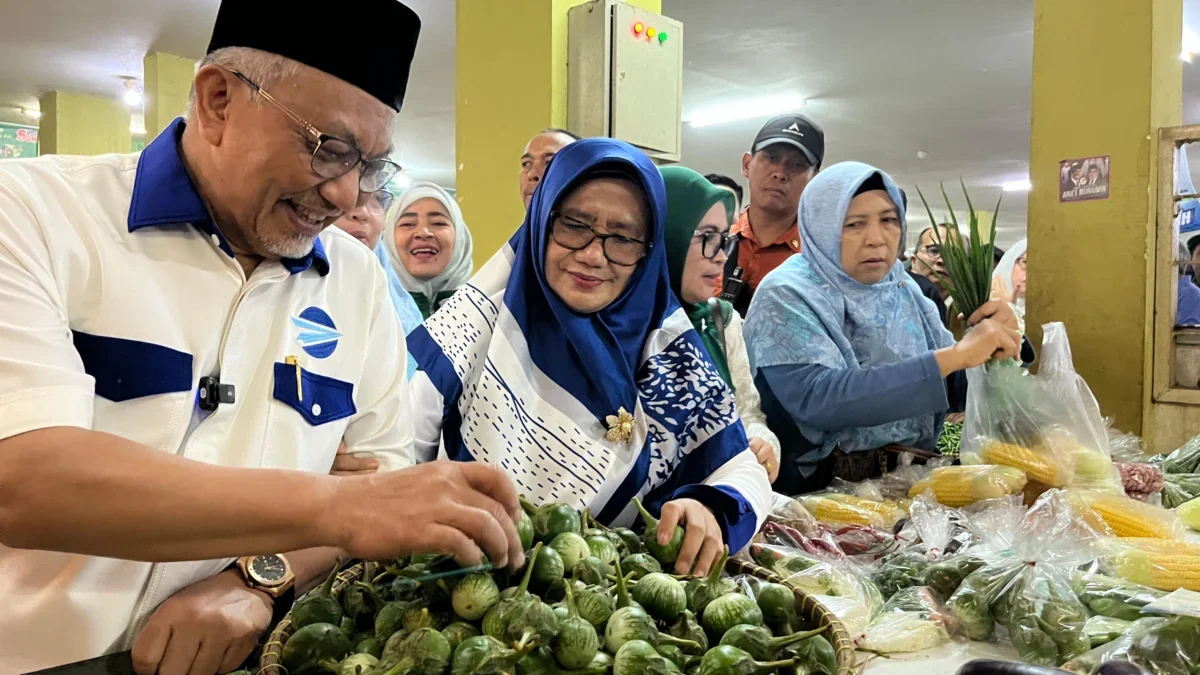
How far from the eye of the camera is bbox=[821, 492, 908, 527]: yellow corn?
220 cm

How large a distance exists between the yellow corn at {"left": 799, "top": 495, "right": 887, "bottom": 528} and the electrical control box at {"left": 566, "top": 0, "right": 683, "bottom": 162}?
212 cm

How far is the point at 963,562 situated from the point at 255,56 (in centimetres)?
164

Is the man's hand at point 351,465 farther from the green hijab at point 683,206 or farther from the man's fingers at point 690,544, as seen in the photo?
the green hijab at point 683,206

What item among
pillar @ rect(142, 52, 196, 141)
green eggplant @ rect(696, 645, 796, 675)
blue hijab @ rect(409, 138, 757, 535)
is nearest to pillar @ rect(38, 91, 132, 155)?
pillar @ rect(142, 52, 196, 141)

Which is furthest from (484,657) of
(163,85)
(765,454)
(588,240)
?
(163,85)

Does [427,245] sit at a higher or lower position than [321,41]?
lower

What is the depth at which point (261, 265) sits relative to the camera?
1.39 meters

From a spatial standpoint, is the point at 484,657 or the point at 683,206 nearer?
the point at 484,657

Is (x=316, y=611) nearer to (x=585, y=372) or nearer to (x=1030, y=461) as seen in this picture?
(x=585, y=372)

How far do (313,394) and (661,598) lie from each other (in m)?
0.70

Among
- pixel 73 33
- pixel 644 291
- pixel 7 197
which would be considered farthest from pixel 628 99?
pixel 73 33

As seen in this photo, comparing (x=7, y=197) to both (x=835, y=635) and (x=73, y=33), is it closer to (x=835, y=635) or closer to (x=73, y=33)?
(x=835, y=635)

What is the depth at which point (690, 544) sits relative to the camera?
1449 millimetres

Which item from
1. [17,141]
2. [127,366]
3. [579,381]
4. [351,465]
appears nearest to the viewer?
[127,366]
